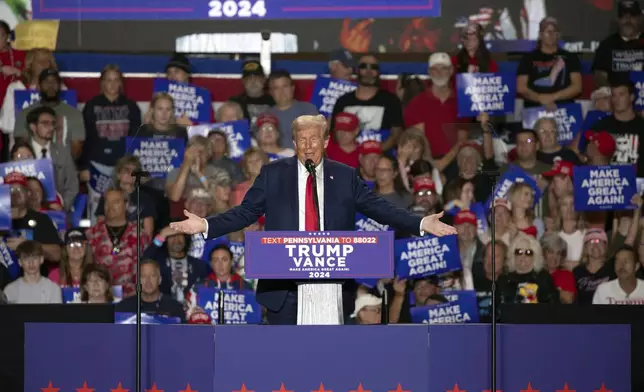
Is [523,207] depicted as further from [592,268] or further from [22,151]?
[22,151]

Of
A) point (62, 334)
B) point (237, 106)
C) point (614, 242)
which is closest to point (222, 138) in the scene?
point (237, 106)

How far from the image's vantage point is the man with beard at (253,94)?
10.0 m

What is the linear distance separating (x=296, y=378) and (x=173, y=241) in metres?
3.68

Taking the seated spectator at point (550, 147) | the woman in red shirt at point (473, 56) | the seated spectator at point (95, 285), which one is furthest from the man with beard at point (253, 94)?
the seated spectator at point (550, 147)

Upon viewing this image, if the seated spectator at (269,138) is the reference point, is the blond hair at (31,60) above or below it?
above

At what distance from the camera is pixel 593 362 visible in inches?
221

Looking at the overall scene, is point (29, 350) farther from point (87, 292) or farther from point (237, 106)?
point (237, 106)

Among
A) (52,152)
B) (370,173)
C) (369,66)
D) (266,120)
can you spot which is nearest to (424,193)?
(370,173)

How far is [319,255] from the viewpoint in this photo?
17.7ft

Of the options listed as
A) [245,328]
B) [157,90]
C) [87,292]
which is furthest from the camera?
[157,90]

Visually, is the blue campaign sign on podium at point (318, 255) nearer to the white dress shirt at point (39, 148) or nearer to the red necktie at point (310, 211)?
the red necktie at point (310, 211)

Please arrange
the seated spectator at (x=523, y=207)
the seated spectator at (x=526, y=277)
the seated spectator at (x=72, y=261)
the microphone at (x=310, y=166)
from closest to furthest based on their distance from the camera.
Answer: the microphone at (x=310, y=166), the seated spectator at (x=526, y=277), the seated spectator at (x=72, y=261), the seated spectator at (x=523, y=207)

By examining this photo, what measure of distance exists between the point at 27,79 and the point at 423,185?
3438 millimetres

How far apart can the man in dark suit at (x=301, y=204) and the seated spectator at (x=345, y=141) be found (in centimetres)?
361
